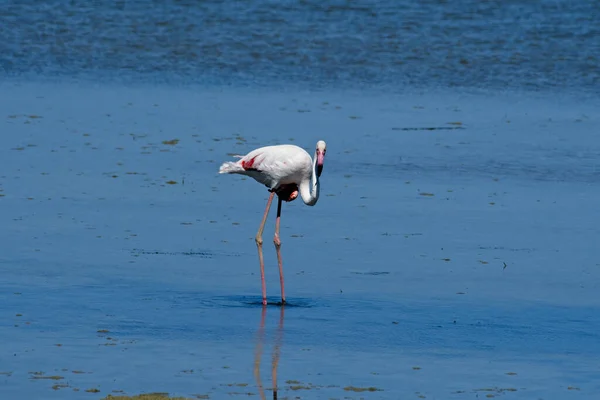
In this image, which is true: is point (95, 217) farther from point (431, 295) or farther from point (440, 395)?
point (440, 395)

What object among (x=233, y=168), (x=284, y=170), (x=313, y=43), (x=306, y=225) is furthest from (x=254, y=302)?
(x=313, y=43)

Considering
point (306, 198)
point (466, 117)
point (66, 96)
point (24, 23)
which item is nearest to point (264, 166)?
point (306, 198)

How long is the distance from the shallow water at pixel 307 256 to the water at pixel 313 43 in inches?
163

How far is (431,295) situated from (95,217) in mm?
4050

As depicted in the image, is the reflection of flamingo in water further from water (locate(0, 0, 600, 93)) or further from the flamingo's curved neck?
water (locate(0, 0, 600, 93))

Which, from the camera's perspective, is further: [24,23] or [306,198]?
[24,23]

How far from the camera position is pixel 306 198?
1229 centimetres

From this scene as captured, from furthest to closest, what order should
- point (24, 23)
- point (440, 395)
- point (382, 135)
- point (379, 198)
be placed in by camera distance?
point (24, 23) → point (382, 135) → point (379, 198) → point (440, 395)

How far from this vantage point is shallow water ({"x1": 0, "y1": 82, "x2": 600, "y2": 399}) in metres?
9.16

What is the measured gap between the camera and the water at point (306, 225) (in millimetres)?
9273

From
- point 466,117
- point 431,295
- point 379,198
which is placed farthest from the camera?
point 466,117

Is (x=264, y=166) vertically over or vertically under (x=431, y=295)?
over

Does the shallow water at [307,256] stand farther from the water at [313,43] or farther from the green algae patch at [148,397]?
the water at [313,43]

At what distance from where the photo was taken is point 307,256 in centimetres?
1263
